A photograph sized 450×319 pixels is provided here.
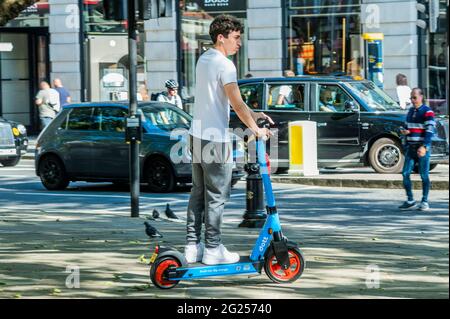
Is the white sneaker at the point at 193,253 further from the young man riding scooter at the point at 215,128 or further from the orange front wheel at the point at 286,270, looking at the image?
the orange front wheel at the point at 286,270

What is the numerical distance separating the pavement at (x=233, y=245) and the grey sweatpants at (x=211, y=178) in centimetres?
49

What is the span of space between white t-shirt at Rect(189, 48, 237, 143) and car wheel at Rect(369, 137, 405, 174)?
12.7 metres

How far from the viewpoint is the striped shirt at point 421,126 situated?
15.6 m

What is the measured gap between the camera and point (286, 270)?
8.52 m

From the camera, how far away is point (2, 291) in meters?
8.28

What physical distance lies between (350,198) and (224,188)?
960cm

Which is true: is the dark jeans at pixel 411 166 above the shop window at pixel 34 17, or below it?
below

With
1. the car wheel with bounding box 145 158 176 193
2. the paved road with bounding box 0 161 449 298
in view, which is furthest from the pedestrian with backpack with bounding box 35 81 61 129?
the car wheel with bounding box 145 158 176 193

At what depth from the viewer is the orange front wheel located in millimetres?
8484

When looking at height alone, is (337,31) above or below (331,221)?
above

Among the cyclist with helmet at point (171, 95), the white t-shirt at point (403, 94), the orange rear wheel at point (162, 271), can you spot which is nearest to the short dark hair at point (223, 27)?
the orange rear wheel at point (162, 271)

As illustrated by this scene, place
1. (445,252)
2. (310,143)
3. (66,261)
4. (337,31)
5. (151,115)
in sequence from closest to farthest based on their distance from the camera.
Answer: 1. (66,261)
2. (445,252)
3. (151,115)
4. (310,143)
5. (337,31)
